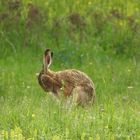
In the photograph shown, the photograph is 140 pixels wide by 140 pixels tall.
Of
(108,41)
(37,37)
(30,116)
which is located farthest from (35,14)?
(30,116)

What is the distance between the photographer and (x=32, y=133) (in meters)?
8.04

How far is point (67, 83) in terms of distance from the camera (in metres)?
10.7

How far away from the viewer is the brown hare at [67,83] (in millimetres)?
10578

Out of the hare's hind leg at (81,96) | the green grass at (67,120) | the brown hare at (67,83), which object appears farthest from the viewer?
the brown hare at (67,83)

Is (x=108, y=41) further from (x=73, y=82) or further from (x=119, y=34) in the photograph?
(x=73, y=82)

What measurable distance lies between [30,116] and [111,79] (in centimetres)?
497

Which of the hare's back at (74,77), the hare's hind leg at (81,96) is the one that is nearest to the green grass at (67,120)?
the hare's hind leg at (81,96)

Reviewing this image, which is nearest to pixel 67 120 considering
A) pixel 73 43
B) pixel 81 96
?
pixel 81 96

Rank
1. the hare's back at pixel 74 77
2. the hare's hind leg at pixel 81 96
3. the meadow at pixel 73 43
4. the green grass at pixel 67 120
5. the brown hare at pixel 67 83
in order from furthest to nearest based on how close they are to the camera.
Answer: the meadow at pixel 73 43
the hare's back at pixel 74 77
the brown hare at pixel 67 83
the hare's hind leg at pixel 81 96
the green grass at pixel 67 120

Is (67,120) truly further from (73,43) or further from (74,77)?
(73,43)

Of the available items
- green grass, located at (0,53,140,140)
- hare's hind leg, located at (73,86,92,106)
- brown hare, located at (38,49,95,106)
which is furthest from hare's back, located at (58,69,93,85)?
green grass, located at (0,53,140,140)

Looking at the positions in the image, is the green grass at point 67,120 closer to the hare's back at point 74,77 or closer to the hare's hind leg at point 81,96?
the hare's hind leg at point 81,96

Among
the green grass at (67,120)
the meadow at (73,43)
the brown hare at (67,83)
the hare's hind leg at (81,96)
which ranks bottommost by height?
the green grass at (67,120)

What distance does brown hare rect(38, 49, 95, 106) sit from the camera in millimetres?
10578
